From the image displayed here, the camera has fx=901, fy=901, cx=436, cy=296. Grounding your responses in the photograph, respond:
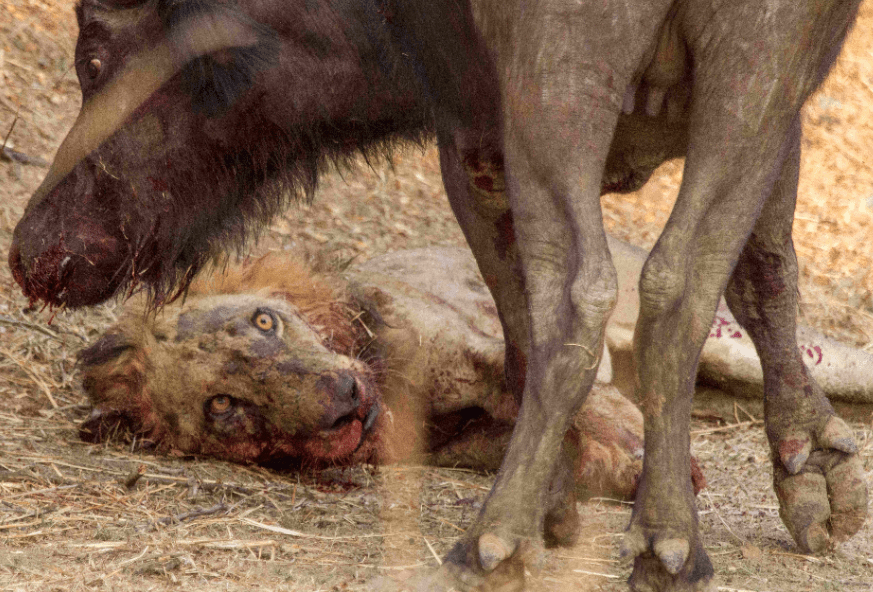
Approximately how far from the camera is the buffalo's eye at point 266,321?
3475mm

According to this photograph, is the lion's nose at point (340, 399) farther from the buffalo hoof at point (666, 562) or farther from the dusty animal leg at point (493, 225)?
the buffalo hoof at point (666, 562)

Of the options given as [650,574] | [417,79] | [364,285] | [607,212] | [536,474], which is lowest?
[650,574]

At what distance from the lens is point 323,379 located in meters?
3.22

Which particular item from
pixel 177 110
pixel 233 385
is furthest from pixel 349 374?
pixel 177 110

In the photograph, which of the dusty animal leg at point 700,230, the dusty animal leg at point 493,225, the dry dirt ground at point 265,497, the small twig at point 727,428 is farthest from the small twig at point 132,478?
the small twig at point 727,428

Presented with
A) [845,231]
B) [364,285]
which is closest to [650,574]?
[364,285]

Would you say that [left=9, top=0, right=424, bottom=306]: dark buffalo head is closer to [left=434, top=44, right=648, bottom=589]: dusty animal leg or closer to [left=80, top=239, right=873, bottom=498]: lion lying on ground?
[left=80, top=239, right=873, bottom=498]: lion lying on ground

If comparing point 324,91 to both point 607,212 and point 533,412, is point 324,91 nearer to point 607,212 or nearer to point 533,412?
point 533,412

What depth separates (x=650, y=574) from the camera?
196cm

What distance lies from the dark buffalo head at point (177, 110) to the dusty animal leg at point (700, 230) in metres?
1.11

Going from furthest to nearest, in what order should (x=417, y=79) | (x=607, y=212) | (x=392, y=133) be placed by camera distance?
1. (x=607, y=212)
2. (x=392, y=133)
3. (x=417, y=79)

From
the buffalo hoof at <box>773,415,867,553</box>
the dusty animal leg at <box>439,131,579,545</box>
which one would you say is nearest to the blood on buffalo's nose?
the dusty animal leg at <box>439,131,579,545</box>

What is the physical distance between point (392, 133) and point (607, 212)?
4.40m

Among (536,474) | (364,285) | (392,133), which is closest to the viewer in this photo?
(536,474)
